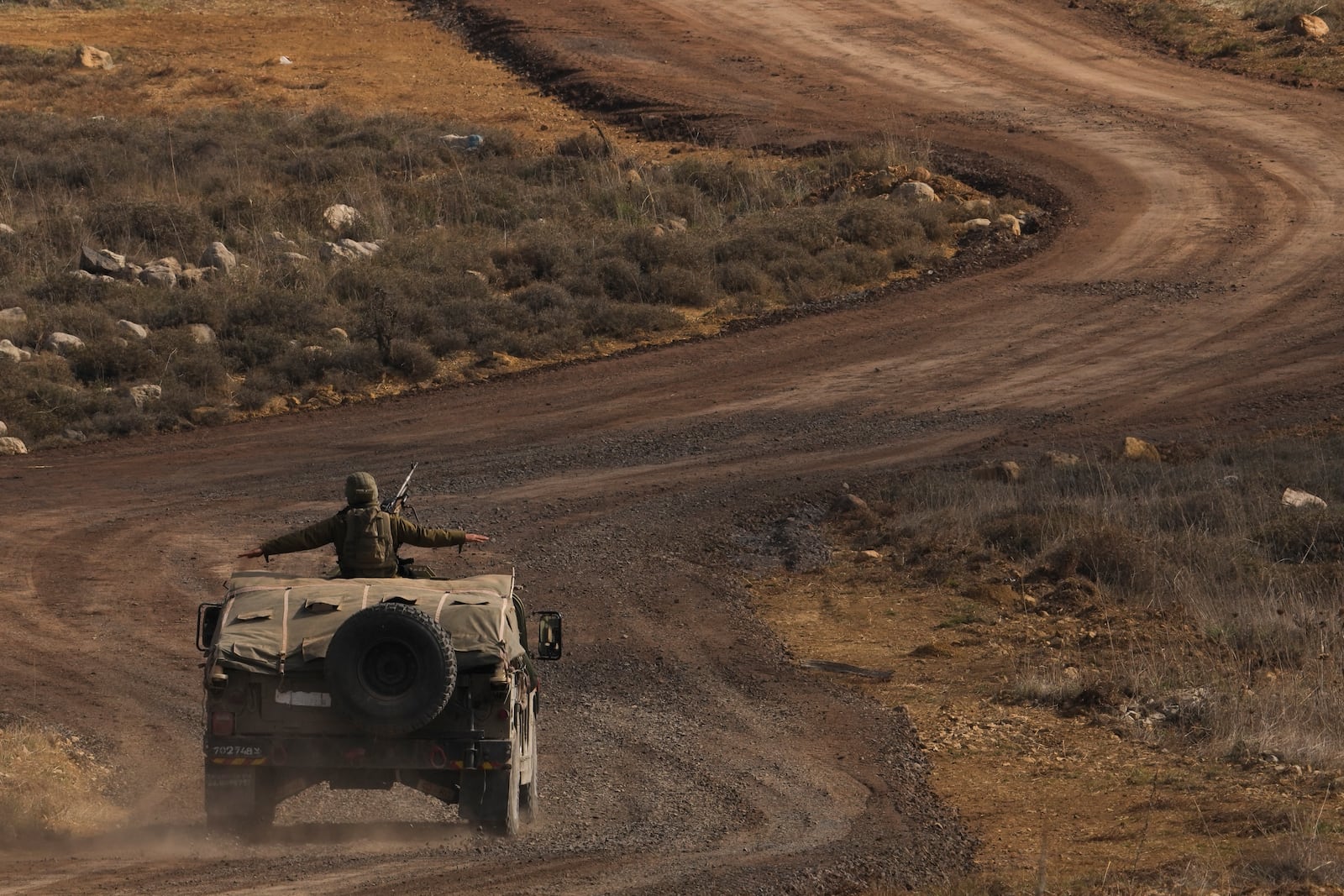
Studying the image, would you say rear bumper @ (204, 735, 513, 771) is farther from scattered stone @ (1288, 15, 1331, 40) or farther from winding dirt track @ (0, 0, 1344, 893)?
scattered stone @ (1288, 15, 1331, 40)

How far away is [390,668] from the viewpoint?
28.7 ft

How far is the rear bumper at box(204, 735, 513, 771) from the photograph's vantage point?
8875 mm

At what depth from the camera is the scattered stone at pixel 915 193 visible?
3134 cm

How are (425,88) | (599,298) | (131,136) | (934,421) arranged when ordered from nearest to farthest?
(934,421) < (599,298) < (131,136) < (425,88)

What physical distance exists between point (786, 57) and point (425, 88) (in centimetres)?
939

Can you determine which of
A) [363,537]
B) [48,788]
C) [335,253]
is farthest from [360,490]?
[335,253]

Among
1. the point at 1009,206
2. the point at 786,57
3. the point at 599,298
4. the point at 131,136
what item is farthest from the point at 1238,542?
the point at 786,57

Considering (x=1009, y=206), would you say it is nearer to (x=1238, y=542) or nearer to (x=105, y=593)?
(x=1238, y=542)

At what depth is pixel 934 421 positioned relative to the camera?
22250mm

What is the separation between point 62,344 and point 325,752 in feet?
53.0

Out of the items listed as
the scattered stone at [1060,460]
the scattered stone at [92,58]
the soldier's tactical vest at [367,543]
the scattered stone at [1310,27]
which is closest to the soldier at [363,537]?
the soldier's tactical vest at [367,543]

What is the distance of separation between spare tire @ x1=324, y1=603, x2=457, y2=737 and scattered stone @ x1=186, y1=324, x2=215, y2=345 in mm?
15986

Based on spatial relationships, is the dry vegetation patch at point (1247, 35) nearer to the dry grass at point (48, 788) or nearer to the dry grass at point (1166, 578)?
the dry grass at point (1166, 578)

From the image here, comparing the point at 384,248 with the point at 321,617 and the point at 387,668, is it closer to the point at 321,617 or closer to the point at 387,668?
the point at 321,617
